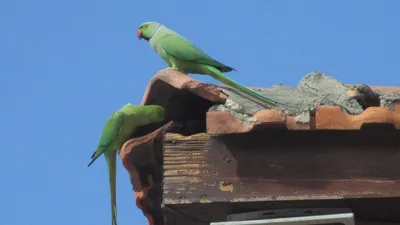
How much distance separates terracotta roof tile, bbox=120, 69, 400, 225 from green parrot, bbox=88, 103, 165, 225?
0.18 feet

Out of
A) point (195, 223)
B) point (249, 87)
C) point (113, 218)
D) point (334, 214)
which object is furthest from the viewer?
point (113, 218)

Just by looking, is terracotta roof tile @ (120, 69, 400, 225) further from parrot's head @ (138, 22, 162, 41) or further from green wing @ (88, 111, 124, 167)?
parrot's head @ (138, 22, 162, 41)

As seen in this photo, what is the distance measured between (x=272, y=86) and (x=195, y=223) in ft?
2.64

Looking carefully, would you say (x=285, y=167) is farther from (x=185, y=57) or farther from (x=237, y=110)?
(x=185, y=57)

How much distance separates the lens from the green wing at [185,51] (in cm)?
401

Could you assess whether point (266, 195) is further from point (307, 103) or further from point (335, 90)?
point (335, 90)

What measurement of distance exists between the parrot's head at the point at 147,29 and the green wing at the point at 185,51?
0.54 metres

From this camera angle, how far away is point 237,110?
289 cm

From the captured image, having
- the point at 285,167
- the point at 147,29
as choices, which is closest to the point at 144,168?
the point at 285,167

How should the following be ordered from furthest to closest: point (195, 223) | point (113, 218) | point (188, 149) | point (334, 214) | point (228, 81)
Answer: point (113, 218), point (228, 81), point (195, 223), point (188, 149), point (334, 214)

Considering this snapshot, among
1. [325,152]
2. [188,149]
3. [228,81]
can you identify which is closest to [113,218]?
[228,81]

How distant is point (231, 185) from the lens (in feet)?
9.11

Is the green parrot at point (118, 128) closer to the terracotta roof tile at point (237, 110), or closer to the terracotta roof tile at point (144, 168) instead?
the terracotta roof tile at point (237, 110)

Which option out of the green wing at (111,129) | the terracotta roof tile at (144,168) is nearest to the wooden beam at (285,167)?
the terracotta roof tile at (144,168)
